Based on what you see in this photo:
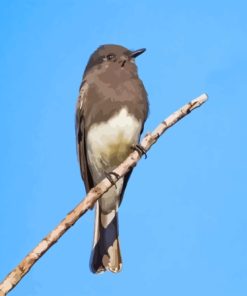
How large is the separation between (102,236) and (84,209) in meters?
2.10

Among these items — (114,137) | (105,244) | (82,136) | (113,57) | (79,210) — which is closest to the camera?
(79,210)

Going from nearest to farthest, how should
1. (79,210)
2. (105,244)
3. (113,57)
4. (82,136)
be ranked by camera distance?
(79,210), (105,244), (82,136), (113,57)

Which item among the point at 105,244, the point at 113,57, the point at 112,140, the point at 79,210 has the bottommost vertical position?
the point at 79,210

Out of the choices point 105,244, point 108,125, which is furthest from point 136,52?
point 105,244

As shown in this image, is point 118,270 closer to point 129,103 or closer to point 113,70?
point 129,103

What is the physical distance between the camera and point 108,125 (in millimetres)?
5234

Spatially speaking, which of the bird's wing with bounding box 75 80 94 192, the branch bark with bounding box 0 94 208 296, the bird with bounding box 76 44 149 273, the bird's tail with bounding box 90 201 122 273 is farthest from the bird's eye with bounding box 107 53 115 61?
the branch bark with bounding box 0 94 208 296

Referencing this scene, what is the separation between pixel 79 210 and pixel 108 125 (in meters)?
1.91

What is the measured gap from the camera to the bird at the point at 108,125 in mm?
5211

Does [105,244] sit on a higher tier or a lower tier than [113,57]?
lower

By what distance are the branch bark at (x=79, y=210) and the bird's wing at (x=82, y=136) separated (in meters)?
1.38

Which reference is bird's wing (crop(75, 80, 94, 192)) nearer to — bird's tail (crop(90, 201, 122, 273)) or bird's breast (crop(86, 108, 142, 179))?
bird's breast (crop(86, 108, 142, 179))

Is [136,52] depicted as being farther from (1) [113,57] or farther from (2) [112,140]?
(2) [112,140]

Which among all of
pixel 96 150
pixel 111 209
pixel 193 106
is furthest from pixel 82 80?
pixel 193 106
